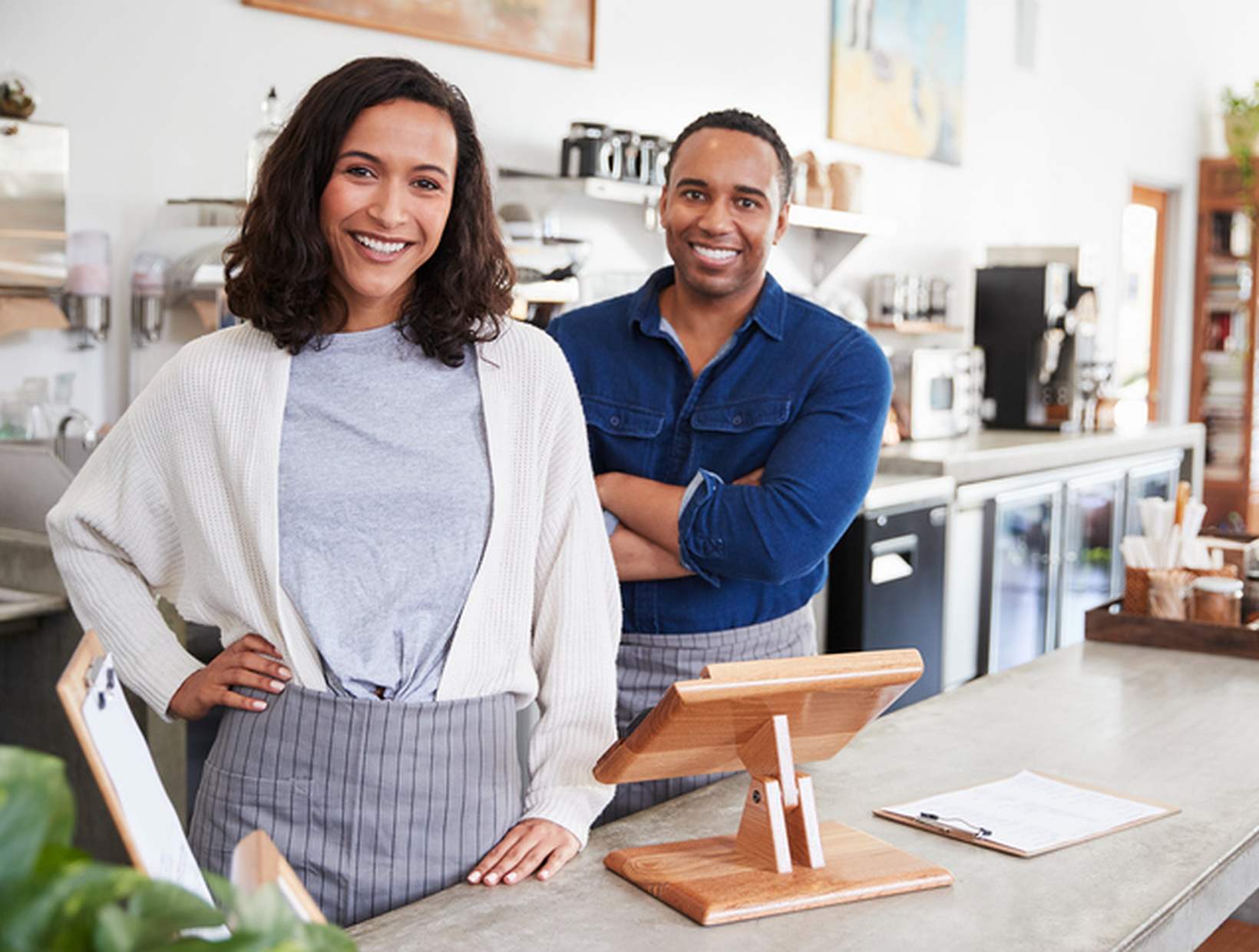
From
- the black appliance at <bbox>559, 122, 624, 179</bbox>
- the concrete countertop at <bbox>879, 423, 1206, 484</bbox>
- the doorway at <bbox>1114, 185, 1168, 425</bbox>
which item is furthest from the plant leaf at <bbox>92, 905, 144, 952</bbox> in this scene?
the doorway at <bbox>1114, 185, 1168, 425</bbox>

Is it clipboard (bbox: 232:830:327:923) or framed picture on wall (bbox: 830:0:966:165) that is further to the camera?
framed picture on wall (bbox: 830:0:966:165)

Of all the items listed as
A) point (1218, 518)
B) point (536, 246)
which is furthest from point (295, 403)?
point (1218, 518)

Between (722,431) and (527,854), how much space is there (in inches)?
29.9

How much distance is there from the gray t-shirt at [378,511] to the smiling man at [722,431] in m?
0.50

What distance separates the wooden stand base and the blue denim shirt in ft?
1.61

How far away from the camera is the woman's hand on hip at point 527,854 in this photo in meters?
1.47

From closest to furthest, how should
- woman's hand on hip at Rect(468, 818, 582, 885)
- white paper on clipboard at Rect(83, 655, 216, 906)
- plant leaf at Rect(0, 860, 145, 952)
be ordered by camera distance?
plant leaf at Rect(0, 860, 145, 952)
white paper on clipboard at Rect(83, 655, 216, 906)
woman's hand on hip at Rect(468, 818, 582, 885)

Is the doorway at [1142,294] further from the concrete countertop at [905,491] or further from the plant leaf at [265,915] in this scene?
the plant leaf at [265,915]

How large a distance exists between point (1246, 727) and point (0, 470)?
89.2 inches

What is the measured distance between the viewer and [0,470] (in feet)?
9.34

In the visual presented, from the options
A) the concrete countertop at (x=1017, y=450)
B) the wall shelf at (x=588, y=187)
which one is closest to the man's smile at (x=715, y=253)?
the wall shelf at (x=588, y=187)

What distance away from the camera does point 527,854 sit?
1.50 metres

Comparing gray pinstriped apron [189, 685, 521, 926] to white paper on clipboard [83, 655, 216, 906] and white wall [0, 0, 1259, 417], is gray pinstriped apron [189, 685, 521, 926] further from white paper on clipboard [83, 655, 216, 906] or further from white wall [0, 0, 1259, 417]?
white wall [0, 0, 1259, 417]

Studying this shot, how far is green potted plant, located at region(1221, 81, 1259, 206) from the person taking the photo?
8797mm
